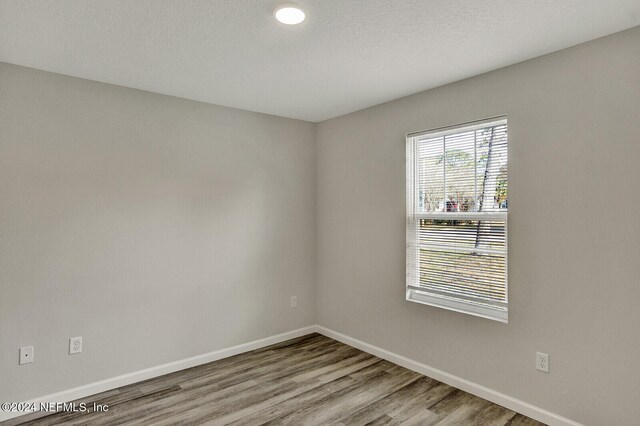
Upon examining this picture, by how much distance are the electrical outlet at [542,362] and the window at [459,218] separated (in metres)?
0.30

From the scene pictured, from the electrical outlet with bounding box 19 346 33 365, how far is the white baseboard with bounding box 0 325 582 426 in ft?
0.92

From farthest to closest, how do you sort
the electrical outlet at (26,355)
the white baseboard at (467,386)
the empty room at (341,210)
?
the electrical outlet at (26,355)
the white baseboard at (467,386)
the empty room at (341,210)

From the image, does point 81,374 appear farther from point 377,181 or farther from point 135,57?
point 377,181

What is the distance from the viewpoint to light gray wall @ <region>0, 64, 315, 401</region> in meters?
2.59

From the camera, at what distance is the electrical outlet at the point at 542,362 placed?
2.43 m

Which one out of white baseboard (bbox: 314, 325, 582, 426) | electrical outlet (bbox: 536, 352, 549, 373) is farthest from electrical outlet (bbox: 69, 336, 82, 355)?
electrical outlet (bbox: 536, 352, 549, 373)

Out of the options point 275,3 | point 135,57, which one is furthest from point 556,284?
point 135,57

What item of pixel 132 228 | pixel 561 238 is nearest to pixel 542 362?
pixel 561 238

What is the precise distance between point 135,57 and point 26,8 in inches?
24.8

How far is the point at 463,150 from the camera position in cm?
292

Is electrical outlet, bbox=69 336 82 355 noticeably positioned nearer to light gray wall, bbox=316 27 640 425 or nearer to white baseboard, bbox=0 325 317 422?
white baseboard, bbox=0 325 317 422

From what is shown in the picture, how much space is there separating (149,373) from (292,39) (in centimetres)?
280

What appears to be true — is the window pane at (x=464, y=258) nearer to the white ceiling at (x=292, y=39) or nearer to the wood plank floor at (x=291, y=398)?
the wood plank floor at (x=291, y=398)

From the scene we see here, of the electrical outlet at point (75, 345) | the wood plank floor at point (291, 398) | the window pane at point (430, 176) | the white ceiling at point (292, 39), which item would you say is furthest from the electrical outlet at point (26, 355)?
the window pane at point (430, 176)
